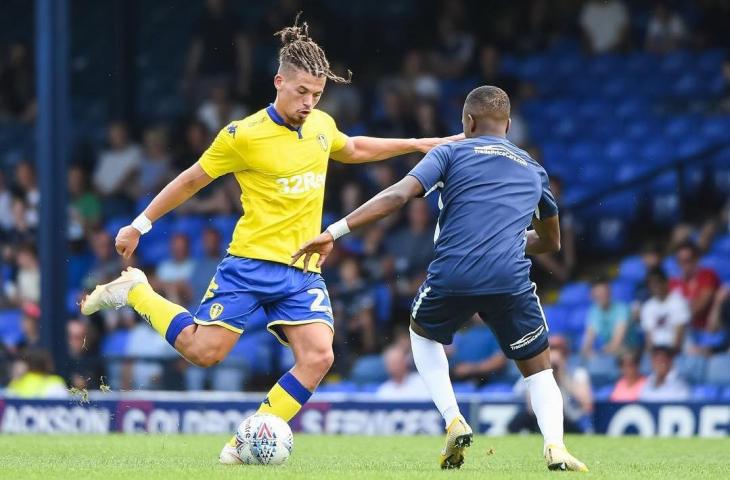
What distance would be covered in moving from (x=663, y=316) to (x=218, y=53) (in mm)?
7865

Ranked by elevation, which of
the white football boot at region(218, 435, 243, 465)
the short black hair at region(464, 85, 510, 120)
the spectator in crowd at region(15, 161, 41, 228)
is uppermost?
the short black hair at region(464, 85, 510, 120)

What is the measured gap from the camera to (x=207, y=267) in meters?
15.9

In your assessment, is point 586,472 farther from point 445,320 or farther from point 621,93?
point 621,93

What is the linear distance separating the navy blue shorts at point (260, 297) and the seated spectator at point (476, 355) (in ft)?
20.6

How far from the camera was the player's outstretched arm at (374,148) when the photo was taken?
8320 millimetres

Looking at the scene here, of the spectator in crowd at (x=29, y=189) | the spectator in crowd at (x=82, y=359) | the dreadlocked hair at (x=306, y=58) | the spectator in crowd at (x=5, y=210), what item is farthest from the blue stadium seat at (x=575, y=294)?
the dreadlocked hair at (x=306, y=58)

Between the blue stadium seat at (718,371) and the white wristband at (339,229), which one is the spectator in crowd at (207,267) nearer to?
the blue stadium seat at (718,371)

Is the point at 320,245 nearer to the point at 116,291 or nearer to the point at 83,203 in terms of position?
the point at 116,291

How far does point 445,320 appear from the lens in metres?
7.30

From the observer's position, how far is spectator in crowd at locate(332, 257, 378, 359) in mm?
14672

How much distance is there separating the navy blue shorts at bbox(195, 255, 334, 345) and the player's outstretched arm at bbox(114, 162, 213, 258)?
46 centimetres

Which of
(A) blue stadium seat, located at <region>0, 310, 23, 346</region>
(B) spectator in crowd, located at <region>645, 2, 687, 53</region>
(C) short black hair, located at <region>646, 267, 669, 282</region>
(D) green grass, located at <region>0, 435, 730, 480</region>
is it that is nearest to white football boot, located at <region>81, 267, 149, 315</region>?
(D) green grass, located at <region>0, 435, 730, 480</region>

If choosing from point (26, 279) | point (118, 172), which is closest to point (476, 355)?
point (26, 279)

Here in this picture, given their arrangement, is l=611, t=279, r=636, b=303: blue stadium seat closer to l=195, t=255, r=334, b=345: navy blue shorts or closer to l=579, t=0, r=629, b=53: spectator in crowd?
l=579, t=0, r=629, b=53: spectator in crowd
